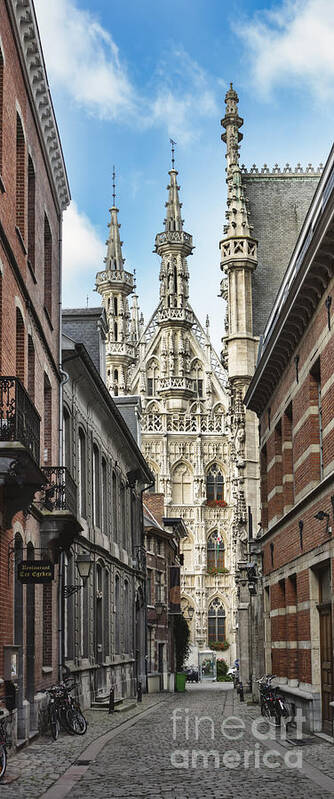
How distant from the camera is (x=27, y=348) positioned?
17250mm

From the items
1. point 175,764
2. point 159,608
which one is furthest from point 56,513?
point 159,608

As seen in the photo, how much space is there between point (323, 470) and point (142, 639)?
23.6m

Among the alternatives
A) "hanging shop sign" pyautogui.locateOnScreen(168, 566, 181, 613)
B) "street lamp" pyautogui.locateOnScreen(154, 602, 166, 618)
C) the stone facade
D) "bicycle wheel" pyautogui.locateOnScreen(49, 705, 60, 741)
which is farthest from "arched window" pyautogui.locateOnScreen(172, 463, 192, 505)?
"bicycle wheel" pyautogui.locateOnScreen(49, 705, 60, 741)

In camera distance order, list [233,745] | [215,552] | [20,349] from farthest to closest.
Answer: [215,552] < [233,745] < [20,349]

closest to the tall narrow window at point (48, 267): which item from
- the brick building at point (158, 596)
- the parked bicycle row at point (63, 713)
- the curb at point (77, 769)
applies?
the parked bicycle row at point (63, 713)

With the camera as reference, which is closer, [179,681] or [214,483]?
[179,681]

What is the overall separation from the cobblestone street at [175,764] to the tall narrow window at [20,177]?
765 centimetres

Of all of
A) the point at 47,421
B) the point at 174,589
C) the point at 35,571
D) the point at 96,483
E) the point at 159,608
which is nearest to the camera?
the point at 35,571

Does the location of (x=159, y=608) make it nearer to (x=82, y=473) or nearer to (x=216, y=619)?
(x=216, y=619)

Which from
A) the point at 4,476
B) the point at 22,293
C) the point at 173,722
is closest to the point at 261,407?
the point at 173,722

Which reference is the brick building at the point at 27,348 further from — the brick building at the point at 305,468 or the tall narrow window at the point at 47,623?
the brick building at the point at 305,468

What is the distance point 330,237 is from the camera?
1562cm

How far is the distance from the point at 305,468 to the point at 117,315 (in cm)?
6167

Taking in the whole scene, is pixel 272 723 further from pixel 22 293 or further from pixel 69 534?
pixel 22 293
